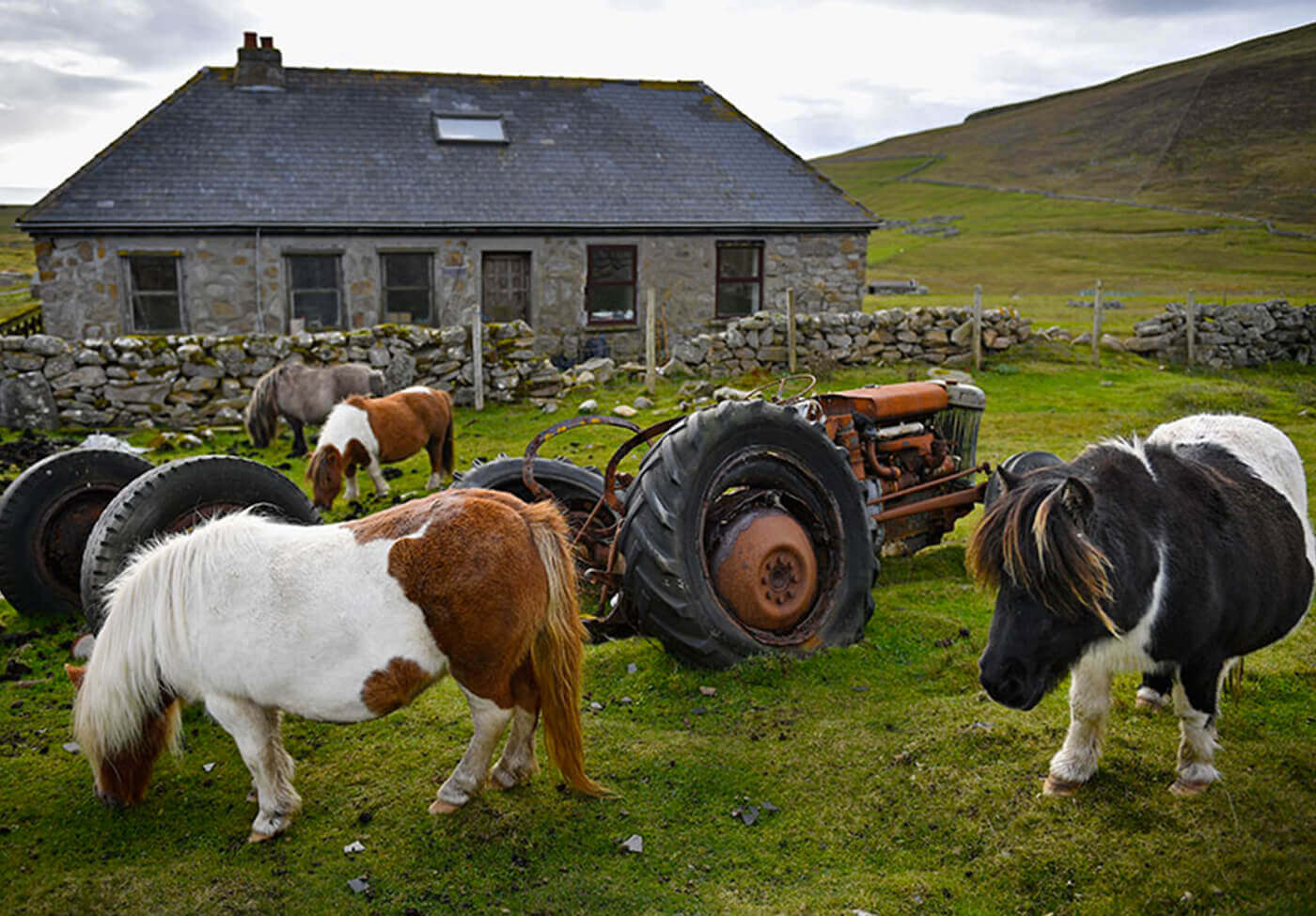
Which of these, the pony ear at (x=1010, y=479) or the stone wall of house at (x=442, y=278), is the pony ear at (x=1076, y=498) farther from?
the stone wall of house at (x=442, y=278)

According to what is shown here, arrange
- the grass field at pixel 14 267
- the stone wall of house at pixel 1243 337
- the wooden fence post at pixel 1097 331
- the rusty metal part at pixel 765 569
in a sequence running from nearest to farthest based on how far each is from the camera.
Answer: the rusty metal part at pixel 765 569 < the wooden fence post at pixel 1097 331 < the stone wall of house at pixel 1243 337 < the grass field at pixel 14 267

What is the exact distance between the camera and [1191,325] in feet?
60.4

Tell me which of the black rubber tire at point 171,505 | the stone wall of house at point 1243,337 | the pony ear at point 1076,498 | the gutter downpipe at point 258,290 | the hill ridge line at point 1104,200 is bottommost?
the black rubber tire at point 171,505

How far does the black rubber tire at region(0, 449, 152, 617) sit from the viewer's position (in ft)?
20.2

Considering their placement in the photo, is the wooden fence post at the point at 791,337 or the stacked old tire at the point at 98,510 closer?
the stacked old tire at the point at 98,510

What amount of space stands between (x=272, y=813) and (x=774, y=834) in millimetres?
2151

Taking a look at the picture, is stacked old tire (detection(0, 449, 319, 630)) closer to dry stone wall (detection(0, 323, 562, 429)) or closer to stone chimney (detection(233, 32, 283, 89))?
dry stone wall (detection(0, 323, 562, 429))

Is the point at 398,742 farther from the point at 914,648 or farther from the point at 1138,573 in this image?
the point at 1138,573

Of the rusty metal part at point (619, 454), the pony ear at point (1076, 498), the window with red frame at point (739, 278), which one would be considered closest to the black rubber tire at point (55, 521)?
the rusty metal part at point (619, 454)

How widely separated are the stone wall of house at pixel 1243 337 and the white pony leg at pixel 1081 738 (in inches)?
676

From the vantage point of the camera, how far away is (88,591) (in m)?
5.01

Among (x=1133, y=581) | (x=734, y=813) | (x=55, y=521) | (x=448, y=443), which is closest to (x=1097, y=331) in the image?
(x=448, y=443)

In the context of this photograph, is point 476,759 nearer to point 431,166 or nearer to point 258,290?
point 258,290

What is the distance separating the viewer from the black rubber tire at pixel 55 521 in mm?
6145
